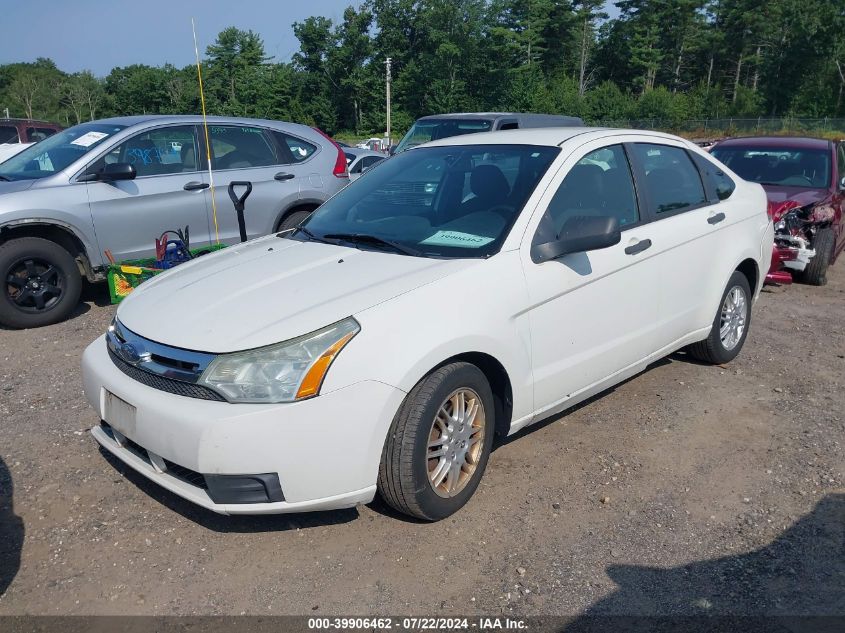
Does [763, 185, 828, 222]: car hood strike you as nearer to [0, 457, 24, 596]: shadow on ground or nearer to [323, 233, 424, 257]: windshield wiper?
[323, 233, 424, 257]: windshield wiper

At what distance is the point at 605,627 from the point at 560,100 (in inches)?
2599

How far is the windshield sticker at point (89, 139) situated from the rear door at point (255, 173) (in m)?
1.03

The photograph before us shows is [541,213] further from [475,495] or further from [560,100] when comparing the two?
[560,100]

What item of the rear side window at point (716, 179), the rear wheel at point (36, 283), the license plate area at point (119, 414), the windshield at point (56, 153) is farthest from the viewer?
the windshield at point (56, 153)

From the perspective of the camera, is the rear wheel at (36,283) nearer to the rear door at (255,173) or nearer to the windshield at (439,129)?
the rear door at (255,173)

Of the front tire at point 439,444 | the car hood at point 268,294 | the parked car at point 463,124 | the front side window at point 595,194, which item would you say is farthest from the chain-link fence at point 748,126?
the front tire at point 439,444

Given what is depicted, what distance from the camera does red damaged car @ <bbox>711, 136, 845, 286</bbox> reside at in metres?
7.93

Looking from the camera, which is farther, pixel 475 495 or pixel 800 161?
pixel 800 161

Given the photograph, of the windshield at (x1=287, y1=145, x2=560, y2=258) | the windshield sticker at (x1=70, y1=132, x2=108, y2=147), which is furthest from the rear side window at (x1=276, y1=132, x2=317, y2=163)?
the windshield at (x1=287, y1=145, x2=560, y2=258)

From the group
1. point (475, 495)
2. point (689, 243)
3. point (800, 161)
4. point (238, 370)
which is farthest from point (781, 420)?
point (800, 161)

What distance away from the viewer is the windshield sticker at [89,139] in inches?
271

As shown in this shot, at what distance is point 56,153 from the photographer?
6.98 meters

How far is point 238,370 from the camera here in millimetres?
2891

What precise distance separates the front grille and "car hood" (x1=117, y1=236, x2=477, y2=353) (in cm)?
15
